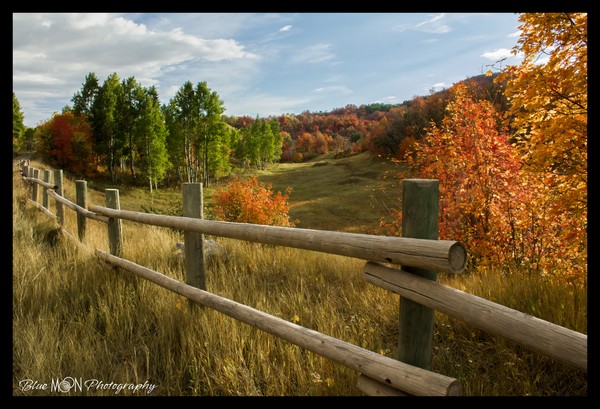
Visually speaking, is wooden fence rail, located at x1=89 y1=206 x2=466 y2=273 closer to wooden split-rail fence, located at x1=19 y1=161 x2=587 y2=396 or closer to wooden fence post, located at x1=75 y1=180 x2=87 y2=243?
wooden split-rail fence, located at x1=19 y1=161 x2=587 y2=396

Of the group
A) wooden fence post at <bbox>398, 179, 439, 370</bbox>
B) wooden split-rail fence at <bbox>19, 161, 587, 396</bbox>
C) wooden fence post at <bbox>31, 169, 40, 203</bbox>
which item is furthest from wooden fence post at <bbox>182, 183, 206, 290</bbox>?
wooden fence post at <bbox>31, 169, 40, 203</bbox>

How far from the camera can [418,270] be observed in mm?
2203

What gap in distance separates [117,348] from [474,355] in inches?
124

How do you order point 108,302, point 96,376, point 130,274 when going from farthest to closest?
1. point 130,274
2. point 108,302
3. point 96,376

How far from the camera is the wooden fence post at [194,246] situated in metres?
4.12

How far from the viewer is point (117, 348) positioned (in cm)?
349

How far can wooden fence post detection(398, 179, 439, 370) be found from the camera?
217cm

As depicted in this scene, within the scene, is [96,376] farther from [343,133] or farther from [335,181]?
[343,133]

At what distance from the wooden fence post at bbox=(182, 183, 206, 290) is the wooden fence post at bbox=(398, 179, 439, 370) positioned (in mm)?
2486

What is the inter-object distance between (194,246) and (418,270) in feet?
8.78

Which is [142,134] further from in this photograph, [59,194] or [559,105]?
[559,105]

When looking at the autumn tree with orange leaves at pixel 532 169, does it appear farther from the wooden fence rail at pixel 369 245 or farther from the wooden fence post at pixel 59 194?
the wooden fence post at pixel 59 194

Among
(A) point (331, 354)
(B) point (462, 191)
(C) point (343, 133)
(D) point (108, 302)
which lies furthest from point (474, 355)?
(C) point (343, 133)

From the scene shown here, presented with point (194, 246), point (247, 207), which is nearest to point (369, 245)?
point (194, 246)
